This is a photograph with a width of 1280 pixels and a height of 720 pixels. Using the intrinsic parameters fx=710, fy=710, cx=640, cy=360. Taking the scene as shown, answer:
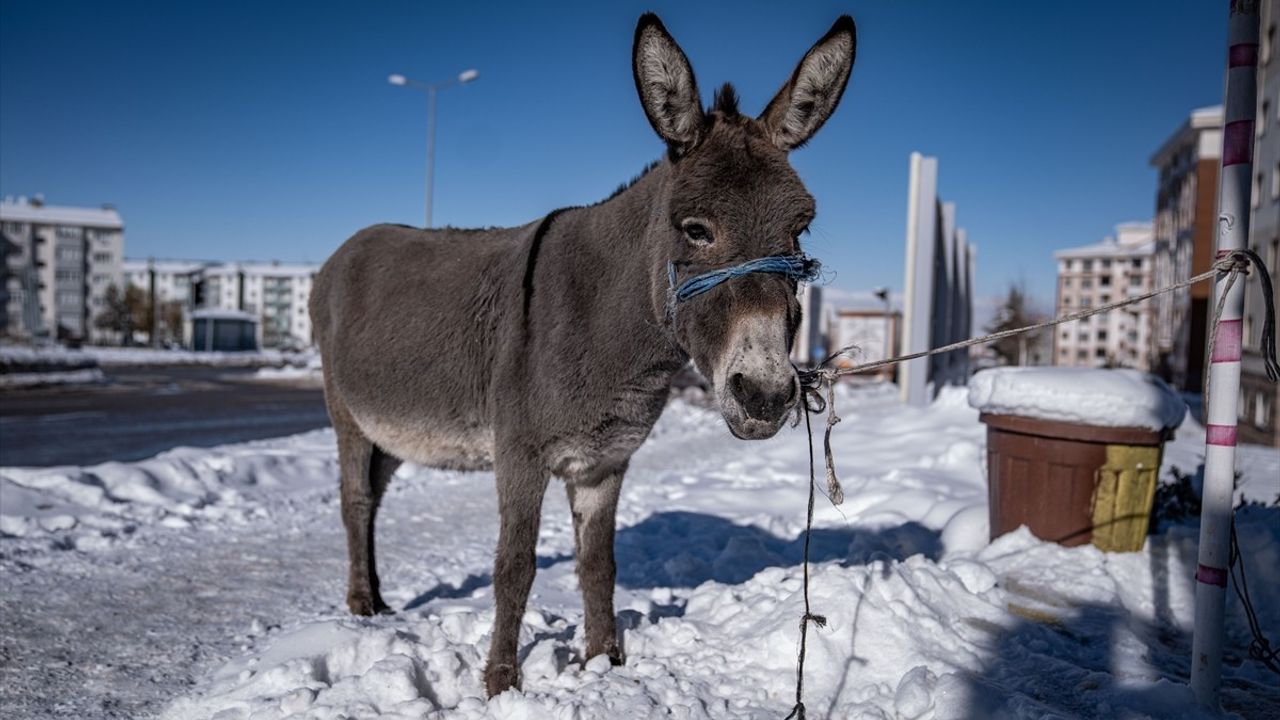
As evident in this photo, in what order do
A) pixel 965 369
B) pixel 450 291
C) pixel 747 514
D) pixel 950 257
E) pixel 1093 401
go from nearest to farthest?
pixel 450 291 < pixel 1093 401 < pixel 747 514 < pixel 950 257 < pixel 965 369

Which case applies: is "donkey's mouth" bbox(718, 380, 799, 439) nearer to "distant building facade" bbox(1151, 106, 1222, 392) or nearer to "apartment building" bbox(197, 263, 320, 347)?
"distant building facade" bbox(1151, 106, 1222, 392)

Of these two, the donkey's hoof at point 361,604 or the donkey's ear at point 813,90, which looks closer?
the donkey's ear at point 813,90

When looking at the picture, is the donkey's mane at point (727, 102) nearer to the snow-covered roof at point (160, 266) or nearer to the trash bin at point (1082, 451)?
the trash bin at point (1082, 451)

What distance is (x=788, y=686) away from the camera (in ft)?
9.80

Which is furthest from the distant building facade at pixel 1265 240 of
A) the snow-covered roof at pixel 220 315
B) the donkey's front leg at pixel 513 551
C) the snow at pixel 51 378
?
the snow-covered roof at pixel 220 315

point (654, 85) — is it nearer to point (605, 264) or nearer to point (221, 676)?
point (605, 264)

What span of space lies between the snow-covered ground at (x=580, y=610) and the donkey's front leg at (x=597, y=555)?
0.49ft

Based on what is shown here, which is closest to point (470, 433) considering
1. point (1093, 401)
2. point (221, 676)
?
point (221, 676)

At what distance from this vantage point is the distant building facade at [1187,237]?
3347cm

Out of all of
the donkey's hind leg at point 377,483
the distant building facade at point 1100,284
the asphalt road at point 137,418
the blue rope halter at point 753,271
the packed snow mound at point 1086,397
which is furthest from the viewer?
the distant building facade at point 1100,284

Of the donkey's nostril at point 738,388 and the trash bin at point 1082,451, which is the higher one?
the donkey's nostril at point 738,388

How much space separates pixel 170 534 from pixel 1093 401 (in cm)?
670

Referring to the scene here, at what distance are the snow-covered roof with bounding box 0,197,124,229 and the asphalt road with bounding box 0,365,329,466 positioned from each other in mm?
76689

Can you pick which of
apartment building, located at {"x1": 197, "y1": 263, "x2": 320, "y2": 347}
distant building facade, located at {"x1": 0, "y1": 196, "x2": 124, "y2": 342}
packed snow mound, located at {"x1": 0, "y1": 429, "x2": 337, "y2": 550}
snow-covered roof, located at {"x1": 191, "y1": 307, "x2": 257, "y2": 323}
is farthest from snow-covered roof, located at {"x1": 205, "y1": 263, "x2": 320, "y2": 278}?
packed snow mound, located at {"x1": 0, "y1": 429, "x2": 337, "y2": 550}
